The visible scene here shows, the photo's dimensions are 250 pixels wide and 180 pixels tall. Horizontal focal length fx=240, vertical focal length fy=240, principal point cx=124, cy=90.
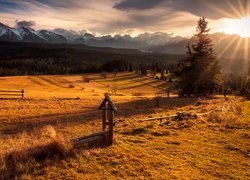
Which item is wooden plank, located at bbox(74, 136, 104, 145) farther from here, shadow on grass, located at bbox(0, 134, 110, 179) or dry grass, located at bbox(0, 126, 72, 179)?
dry grass, located at bbox(0, 126, 72, 179)

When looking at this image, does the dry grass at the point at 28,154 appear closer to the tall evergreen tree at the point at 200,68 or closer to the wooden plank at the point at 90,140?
the wooden plank at the point at 90,140

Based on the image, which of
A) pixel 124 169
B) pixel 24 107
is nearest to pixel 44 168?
pixel 124 169

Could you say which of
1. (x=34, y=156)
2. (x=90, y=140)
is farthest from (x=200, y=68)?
(x=34, y=156)

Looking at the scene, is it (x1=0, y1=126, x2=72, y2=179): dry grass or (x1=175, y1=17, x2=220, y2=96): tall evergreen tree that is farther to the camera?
(x1=175, y1=17, x2=220, y2=96): tall evergreen tree

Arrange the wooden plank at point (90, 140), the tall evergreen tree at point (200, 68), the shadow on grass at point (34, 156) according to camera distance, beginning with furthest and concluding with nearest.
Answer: the tall evergreen tree at point (200, 68) → the wooden plank at point (90, 140) → the shadow on grass at point (34, 156)

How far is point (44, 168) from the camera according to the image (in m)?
9.45

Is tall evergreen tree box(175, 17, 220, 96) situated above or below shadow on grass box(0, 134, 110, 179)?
above

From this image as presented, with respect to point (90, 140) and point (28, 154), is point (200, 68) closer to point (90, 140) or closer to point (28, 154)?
point (90, 140)

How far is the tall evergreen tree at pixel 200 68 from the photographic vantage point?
43.2 metres

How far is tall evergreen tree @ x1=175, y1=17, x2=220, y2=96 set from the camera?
4325cm

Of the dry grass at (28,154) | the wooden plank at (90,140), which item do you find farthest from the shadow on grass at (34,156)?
the wooden plank at (90,140)

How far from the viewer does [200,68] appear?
4338 centimetres

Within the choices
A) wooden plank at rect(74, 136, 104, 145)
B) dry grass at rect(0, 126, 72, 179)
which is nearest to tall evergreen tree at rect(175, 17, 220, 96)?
wooden plank at rect(74, 136, 104, 145)

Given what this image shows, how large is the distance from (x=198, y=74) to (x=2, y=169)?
39.4m
